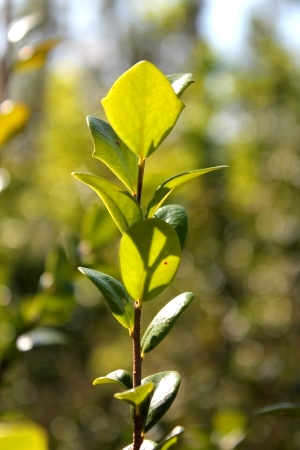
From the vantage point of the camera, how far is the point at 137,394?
468 millimetres

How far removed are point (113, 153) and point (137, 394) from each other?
0.17m

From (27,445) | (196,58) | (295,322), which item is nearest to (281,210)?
(295,322)

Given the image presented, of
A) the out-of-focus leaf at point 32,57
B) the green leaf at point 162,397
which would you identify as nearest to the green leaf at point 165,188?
the green leaf at point 162,397

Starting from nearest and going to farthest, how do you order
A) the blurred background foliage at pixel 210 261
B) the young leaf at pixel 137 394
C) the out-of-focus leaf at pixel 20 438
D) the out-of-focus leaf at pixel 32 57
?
the out-of-focus leaf at pixel 20 438 < the young leaf at pixel 137 394 < the out-of-focus leaf at pixel 32 57 < the blurred background foliage at pixel 210 261

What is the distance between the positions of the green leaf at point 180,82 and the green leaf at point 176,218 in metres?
0.08

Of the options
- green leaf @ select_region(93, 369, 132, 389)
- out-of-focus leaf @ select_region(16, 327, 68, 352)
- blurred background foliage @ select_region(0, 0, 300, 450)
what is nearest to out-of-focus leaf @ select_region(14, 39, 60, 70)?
out-of-focus leaf @ select_region(16, 327, 68, 352)

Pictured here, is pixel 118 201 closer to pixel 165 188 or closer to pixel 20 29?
pixel 165 188

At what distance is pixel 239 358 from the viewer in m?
2.96

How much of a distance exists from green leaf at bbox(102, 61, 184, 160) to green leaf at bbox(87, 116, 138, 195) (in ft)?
0.04

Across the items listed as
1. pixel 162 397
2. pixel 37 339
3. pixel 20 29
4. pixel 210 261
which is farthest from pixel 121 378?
pixel 210 261

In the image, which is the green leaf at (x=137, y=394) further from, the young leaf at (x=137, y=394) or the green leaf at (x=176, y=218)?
the green leaf at (x=176, y=218)

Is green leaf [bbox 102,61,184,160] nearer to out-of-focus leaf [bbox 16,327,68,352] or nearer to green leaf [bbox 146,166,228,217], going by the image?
green leaf [bbox 146,166,228,217]

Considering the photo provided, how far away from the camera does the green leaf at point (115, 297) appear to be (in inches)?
20.4

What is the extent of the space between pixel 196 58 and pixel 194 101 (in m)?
0.41
